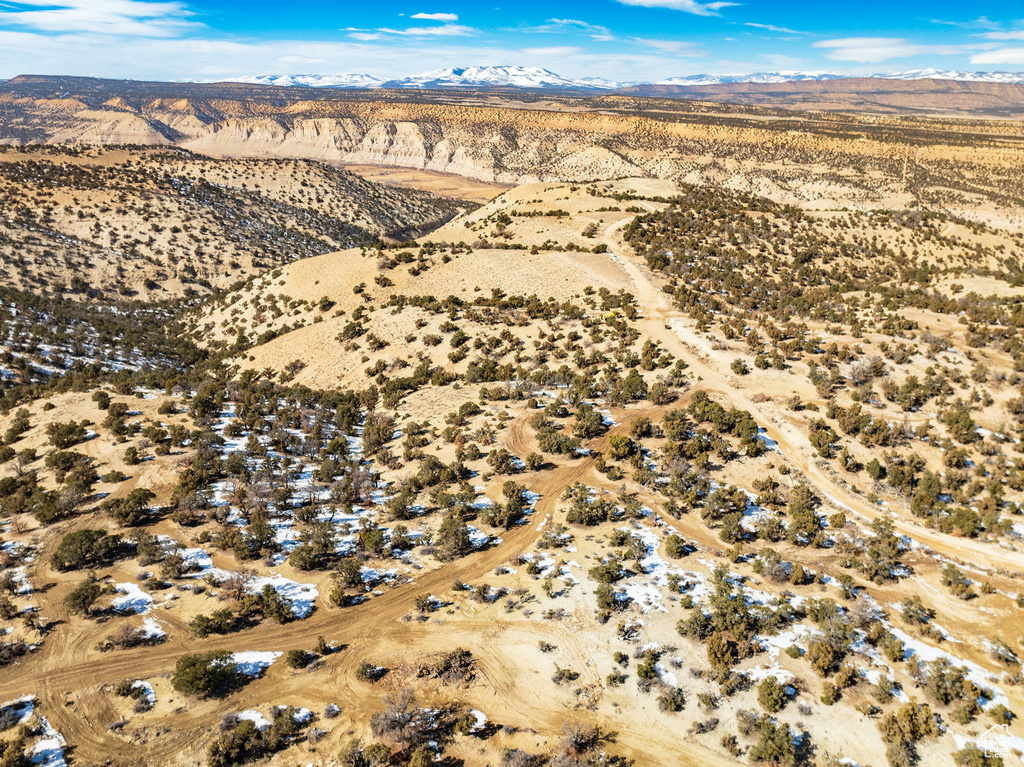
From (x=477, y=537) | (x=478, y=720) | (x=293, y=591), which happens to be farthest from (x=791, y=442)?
(x=293, y=591)

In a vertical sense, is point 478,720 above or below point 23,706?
below

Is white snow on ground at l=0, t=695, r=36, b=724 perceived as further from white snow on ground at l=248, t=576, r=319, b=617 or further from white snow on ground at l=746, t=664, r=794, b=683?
white snow on ground at l=746, t=664, r=794, b=683

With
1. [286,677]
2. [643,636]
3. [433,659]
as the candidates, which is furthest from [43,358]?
[643,636]

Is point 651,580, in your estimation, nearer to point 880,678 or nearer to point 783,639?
point 783,639

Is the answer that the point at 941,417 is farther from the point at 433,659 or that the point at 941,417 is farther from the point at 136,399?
the point at 136,399

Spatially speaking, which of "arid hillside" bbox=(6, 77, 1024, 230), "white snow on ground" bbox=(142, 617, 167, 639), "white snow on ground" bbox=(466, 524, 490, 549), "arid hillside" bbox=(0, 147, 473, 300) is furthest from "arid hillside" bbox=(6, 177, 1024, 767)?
"arid hillside" bbox=(6, 77, 1024, 230)

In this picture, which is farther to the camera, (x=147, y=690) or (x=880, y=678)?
(x=880, y=678)
